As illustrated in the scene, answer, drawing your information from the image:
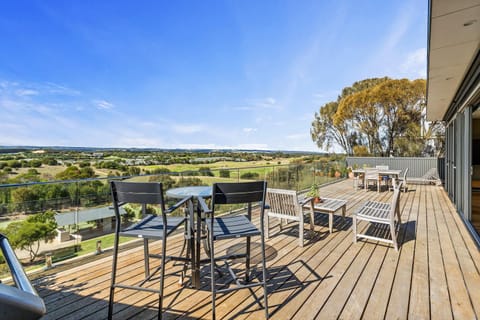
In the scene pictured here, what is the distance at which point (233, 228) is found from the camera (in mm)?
2342

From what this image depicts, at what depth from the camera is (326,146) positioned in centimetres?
1964

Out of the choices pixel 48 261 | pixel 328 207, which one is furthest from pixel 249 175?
pixel 48 261

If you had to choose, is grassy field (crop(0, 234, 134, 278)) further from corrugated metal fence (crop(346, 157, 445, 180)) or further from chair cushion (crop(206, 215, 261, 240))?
corrugated metal fence (crop(346, 157, 445, 180))

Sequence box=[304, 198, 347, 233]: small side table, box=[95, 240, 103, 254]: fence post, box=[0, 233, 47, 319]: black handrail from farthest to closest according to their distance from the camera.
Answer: box=[304, 198, 347, 233]: small side table → box=[95, 240, 103, 254]: fence post → box=[0, 233, 47, 319]: black handrail

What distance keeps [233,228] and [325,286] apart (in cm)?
113

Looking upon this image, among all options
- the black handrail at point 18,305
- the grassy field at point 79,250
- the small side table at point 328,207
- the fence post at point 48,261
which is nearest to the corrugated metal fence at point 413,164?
the small side table at point 328,207

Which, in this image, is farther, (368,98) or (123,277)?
(368,98)

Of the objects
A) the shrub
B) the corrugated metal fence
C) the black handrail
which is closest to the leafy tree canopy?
the corrugated metal fence

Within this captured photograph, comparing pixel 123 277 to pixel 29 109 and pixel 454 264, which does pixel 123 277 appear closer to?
pixel 454 264

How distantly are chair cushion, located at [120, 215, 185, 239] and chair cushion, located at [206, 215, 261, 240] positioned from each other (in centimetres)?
39

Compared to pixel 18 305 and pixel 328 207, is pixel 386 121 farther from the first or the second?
pixel 18 305

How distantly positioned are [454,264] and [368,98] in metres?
14.4

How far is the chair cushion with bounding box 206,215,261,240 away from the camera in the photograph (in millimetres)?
2154

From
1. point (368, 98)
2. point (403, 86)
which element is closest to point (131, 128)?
point (368, 98)
